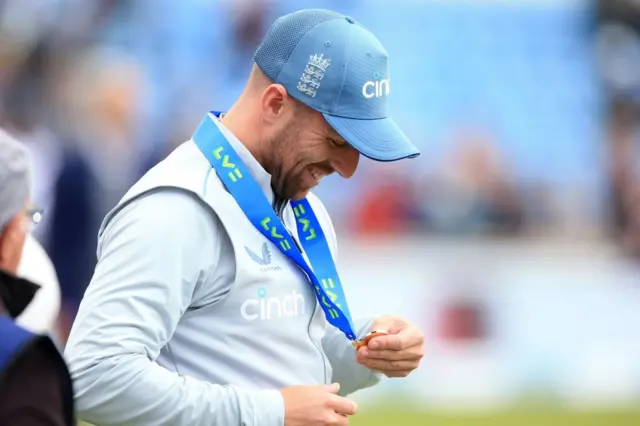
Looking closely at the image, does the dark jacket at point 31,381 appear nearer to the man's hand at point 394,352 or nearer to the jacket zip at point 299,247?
the jacket zip at point 299,247

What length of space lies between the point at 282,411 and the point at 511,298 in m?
7.81

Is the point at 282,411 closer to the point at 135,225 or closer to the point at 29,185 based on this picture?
the point at 135,225

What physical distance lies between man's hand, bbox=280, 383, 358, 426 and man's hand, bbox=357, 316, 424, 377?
33 cm

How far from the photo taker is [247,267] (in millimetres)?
2871

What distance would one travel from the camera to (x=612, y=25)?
43.0 feet

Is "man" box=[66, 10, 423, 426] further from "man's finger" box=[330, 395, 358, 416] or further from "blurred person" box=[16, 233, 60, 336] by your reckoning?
"blurred person" box=[16, 233, 60, 336]

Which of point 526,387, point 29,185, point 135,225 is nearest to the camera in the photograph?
point 29,185

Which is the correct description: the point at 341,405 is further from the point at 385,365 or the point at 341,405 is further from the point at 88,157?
the point at 88,157

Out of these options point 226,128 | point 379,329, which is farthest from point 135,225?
point 379,329

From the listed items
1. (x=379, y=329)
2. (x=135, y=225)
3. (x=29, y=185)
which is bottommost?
(x=29, y=185)

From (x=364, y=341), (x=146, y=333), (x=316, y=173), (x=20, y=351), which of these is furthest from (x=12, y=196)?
(x=364, y=341)

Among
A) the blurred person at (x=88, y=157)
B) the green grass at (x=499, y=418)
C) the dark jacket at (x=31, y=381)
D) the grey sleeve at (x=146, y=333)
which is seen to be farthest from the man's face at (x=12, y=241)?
the blurred person at (x=88, y=157)

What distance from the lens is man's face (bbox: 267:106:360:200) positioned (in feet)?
9.89

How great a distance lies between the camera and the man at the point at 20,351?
2.05 metres
